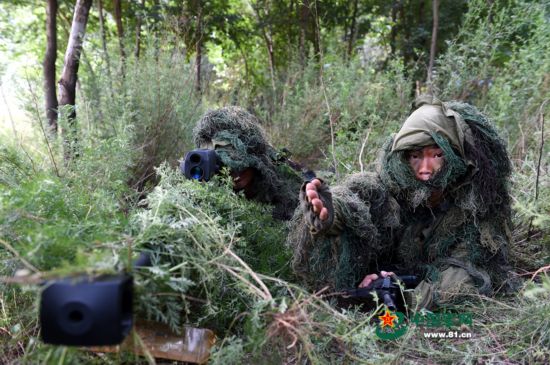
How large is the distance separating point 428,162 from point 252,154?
0.90 meters

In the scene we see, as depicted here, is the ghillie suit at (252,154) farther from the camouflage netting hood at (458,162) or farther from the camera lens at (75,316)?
the camera lens at (75,316)

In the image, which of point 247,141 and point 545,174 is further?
point 545,174

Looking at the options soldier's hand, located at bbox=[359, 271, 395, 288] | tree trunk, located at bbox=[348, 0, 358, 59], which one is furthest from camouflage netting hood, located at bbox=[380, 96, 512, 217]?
tree trunk, located at bbox=[348, 0, 358, 59]

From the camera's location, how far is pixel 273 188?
7.80 feet

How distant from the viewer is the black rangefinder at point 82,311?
0.89 metres

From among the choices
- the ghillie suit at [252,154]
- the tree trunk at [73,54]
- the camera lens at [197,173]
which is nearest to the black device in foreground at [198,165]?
the camera lens at [197,173]

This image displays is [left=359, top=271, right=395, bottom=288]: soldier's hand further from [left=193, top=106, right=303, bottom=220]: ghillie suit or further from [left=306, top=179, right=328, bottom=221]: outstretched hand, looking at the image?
[left=193, top=106, right=303, bottom=220]: ghillie suit

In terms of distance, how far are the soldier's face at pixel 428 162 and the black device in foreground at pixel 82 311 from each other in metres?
1.44

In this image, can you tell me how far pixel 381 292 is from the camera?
1701mm

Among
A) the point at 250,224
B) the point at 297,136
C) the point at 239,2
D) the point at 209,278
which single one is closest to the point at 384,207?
the point at 250,224

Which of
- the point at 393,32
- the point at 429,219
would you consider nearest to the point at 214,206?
the point at 429,219

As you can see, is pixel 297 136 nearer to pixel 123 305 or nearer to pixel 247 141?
pixel 247 141

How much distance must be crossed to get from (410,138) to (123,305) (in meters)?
1.42

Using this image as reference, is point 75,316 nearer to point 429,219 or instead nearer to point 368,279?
point 368,279
